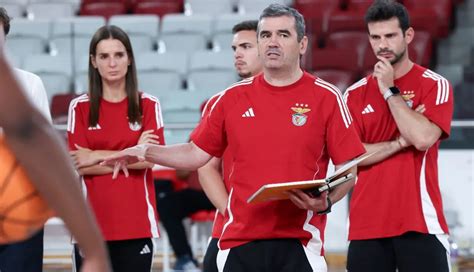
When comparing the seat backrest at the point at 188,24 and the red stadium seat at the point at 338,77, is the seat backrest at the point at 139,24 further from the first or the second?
the red stadium seat at the point at 338,77

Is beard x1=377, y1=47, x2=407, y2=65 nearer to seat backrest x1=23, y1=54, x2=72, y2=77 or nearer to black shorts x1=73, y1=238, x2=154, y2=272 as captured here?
black shorts x1=73, y1=238, x2=154, y2=272

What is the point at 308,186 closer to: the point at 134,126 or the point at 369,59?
the point at 134,126

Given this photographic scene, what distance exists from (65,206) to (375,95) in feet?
11.5

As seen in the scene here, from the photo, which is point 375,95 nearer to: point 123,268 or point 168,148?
point 168,148

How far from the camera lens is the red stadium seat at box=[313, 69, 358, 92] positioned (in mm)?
9234

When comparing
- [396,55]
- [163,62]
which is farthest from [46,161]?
[163,62]

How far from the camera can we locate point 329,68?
388 inches

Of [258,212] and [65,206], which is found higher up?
[65,206]

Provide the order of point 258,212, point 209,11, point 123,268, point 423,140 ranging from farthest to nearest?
point 209,11 → point 123,268 → point 423,140 → point 258,212

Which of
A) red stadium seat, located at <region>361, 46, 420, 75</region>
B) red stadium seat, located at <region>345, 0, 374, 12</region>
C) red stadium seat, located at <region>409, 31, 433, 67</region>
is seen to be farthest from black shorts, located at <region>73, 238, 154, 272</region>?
red stadium seat, located at <region>345, 0, 374, 12</region>

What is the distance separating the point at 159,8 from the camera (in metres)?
12.6

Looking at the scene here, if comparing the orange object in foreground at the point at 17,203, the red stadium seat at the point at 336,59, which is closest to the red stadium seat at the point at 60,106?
the red stadium seat at the point at 336,59

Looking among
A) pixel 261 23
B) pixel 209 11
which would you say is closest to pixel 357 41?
→ pixel 209 11

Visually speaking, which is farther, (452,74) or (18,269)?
(452,74)
